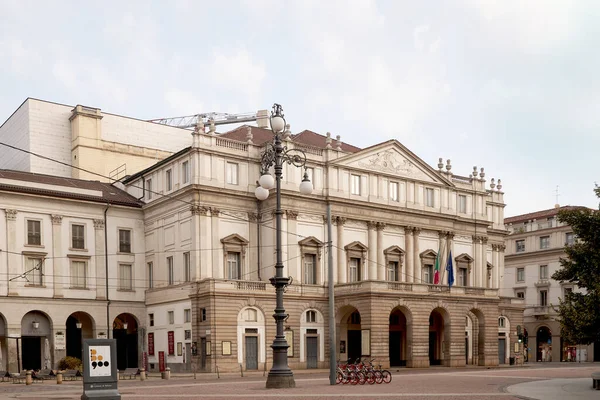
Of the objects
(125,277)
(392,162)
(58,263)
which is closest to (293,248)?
(392,162)

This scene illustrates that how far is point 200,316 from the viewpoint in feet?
187

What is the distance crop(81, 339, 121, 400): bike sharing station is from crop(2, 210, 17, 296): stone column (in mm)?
42495

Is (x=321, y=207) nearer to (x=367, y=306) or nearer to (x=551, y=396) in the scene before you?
(x=367, y=306)

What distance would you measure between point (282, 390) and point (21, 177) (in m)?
38.2

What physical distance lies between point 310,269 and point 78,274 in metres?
18.5

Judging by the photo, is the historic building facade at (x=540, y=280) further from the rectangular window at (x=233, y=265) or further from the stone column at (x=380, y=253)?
the rectangular window at (x=233, y=265)

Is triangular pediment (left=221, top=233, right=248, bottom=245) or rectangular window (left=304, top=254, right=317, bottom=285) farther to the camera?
rectangular window (left=304, top=254, right=317, bottom=285)

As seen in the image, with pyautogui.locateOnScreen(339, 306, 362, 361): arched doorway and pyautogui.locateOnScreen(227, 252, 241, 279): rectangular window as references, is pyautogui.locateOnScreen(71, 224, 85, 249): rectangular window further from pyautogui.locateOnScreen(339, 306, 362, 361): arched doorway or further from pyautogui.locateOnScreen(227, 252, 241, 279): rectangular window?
pyautogui.locateOnScreen(339, 306, 362, 361): arched doorway

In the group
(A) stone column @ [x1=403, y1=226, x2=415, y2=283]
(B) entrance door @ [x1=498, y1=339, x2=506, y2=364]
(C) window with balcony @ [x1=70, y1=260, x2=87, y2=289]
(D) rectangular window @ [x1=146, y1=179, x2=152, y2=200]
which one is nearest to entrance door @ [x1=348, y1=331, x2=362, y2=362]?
(A) stone column @ [x1=403, y1=226, x2=415, y2=283]

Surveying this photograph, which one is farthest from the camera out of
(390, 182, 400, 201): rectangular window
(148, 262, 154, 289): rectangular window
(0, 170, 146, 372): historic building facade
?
(390, 182, 400, 201): rectangular window

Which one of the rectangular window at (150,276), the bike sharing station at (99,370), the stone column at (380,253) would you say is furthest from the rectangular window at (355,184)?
the bike sharing station at (99,370)

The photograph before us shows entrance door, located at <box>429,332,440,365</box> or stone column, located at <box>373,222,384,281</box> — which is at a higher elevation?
stone column, located at <box>373,222,384,281</box>

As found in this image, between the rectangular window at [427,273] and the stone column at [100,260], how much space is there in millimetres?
28015

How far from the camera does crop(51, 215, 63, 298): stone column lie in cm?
5984
